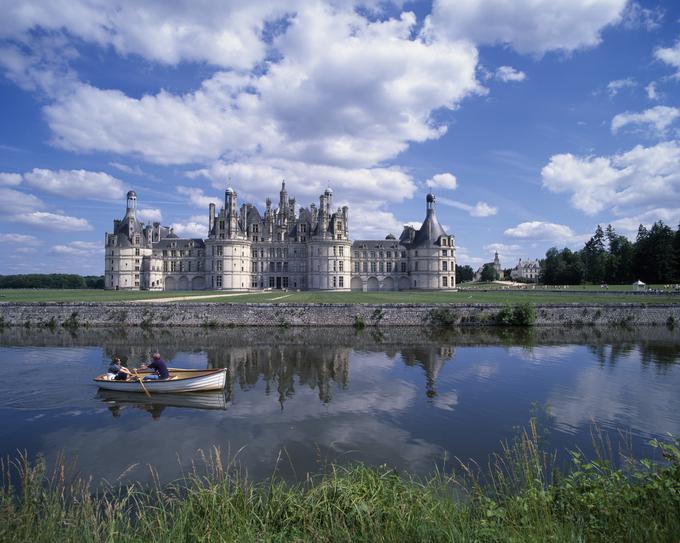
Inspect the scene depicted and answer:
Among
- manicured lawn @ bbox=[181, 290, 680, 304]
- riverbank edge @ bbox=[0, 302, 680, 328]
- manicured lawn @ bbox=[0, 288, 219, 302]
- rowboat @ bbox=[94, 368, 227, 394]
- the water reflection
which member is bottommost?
the water reflection

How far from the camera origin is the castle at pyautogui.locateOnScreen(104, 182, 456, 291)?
241 ft

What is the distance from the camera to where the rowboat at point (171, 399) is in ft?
49.4

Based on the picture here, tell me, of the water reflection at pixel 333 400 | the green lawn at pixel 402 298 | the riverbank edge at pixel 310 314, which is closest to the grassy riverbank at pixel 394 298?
the green lawn at pixel 402 298

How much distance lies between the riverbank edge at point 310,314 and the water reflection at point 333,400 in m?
6.74

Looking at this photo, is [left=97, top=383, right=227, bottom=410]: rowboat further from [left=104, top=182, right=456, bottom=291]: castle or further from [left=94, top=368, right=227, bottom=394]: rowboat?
Answer: [left=104, top=182, right=456, bottom=291]: castle

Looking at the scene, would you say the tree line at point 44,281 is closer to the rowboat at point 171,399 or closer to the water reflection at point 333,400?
the water reflection at point 333,400

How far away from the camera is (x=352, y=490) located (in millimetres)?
6777

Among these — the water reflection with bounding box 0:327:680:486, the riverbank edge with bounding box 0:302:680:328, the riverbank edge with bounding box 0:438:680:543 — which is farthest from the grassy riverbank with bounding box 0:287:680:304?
the riverbank edge with bounding box 0:438:680:543

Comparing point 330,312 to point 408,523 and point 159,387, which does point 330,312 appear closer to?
point 159,387

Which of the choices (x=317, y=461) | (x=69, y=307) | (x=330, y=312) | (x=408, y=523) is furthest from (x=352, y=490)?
(x=69, y=307)

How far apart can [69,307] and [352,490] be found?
35.9 meters

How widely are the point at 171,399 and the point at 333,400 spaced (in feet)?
19.6

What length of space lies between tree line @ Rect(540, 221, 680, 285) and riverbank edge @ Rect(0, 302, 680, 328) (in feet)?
138

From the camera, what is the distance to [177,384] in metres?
15.8
